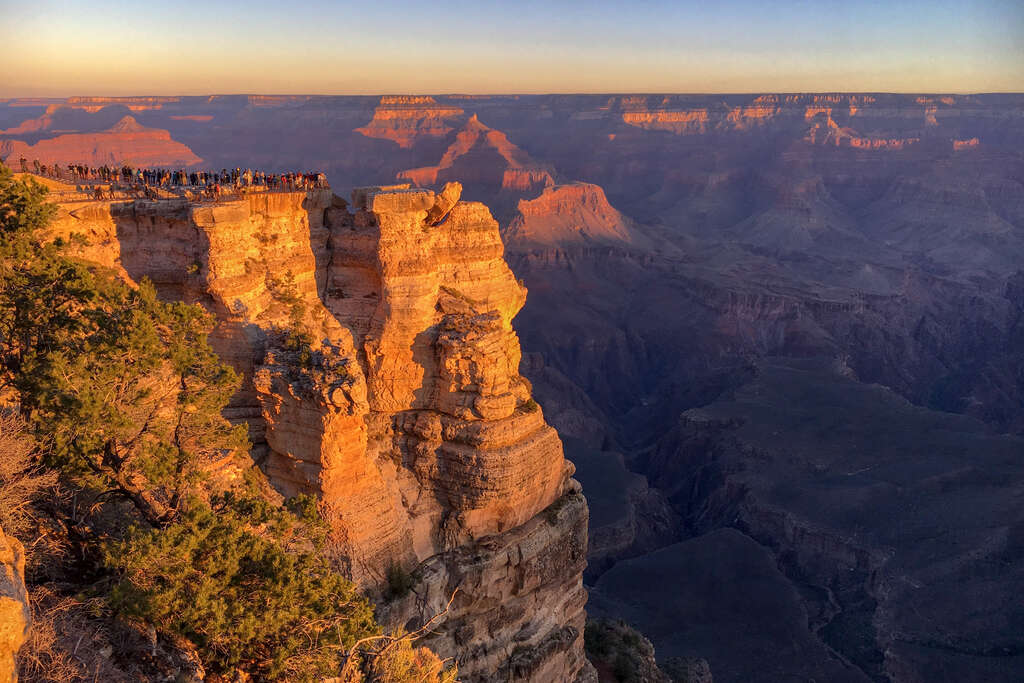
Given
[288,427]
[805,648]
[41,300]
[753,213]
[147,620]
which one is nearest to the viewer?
[147,620]

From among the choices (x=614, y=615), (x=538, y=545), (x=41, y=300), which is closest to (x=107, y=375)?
(x=41, y=300)

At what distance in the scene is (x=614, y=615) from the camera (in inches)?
1902

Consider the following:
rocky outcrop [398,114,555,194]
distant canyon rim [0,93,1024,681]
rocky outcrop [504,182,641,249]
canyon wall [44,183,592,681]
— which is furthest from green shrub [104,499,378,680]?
rocky outcrop [398,114,555,194]

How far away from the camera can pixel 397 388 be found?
24188 millimetres

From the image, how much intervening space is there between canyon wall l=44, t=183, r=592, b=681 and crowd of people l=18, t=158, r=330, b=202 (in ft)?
5.02

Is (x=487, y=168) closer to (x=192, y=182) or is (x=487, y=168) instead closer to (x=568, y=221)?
(x=568, y=221)

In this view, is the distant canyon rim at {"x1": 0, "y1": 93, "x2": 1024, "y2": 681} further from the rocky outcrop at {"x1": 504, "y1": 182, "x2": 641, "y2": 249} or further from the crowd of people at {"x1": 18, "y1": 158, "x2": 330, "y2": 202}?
the crowd of people at {"x1": 18, "y1": 158, "x2": 330, "y2": 202}

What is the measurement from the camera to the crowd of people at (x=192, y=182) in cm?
2375

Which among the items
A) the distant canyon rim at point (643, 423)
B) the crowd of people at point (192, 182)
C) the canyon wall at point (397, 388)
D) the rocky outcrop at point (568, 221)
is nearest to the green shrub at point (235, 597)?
the canyon wall at point (397, 388)

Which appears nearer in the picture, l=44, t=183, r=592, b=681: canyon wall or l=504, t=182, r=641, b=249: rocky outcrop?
l=44, t=183, r=592, b=681: canyon wall

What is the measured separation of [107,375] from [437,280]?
1120 cm

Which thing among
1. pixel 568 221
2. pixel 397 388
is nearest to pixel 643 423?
pixel 568 221

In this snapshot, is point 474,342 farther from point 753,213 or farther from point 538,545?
point 753,213

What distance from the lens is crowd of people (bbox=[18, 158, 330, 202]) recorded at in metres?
23.8
